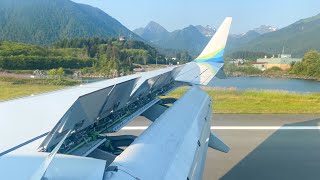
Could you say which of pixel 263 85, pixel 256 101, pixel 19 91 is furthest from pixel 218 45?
pixel 263 85

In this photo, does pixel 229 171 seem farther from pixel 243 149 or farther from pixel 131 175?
pixel 131 175

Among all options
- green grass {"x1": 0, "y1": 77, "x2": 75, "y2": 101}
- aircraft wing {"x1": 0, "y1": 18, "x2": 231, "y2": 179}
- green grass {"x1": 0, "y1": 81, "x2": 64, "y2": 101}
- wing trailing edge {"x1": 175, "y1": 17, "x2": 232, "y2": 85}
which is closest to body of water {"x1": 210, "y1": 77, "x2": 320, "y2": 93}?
green grass {"x1": 0, "y1": 77, "x2": 75, "y2": 101}

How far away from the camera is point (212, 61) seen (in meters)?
7.36

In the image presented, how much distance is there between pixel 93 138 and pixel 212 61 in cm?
495

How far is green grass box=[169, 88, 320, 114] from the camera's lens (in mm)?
12539

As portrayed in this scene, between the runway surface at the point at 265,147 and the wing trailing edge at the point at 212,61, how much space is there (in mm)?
1709

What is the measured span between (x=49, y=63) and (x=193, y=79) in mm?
39180

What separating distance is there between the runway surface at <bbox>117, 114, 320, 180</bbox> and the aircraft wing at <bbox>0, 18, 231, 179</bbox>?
3.04m

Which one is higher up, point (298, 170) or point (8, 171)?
point (8, 171)

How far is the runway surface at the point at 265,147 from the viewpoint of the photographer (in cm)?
639

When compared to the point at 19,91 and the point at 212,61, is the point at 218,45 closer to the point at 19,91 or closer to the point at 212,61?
the point at 212,61

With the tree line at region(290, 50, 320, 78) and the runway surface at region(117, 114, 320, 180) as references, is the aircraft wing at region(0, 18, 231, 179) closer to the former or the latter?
the runway surface at region(117, 114, 320, 180)

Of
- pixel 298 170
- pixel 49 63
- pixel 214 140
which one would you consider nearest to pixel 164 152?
pixel 214 140

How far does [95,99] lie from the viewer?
2.34 m
